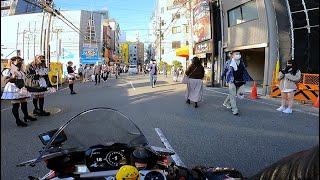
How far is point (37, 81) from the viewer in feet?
34.6

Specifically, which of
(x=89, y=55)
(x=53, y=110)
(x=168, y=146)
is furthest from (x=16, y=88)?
(x=89, y=55)

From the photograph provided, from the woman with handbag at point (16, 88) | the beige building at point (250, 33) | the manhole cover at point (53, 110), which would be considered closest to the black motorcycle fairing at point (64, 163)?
the woman with handbag at point (16, 88)

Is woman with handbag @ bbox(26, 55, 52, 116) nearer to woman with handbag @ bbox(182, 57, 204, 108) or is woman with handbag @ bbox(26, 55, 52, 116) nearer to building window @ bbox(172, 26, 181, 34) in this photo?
woman with handbag @ bbox(182, 57, 204, 108)

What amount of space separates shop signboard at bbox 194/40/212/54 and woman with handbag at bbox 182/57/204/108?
13337 millimetres

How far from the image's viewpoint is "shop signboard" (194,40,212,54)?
2638 centimetres

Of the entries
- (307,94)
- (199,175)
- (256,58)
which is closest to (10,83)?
(199,175)

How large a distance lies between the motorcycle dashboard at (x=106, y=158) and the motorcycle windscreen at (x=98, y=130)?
0.43 feet

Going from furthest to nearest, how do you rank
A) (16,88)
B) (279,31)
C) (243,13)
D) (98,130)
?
1. (243,13)
2. (279,31)
3. (16,88)
4. (98,130)

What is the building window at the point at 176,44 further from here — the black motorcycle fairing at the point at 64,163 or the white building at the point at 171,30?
the black motorcycle fairing at the point at 64,163

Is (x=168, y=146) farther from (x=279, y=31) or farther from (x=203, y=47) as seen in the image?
(x=203, y=47)

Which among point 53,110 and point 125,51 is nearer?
point 53,110

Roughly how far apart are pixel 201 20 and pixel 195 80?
51.8ft

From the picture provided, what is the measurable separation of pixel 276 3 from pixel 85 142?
53.5ft

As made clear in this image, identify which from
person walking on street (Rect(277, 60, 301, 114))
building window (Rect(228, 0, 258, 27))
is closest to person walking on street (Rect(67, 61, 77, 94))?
building window (Rect(228, 0, 258, 27))
